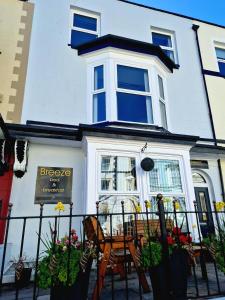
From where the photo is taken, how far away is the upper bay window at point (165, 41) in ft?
27.8

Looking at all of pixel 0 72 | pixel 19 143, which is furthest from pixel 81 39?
pixel 19 143

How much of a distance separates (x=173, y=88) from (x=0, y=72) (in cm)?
526

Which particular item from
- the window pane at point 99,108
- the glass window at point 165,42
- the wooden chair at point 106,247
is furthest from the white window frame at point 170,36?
the wooden chair at point 106,247

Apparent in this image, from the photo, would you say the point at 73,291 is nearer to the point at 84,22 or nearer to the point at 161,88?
the point at 161,88

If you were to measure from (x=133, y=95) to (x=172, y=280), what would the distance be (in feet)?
16.5

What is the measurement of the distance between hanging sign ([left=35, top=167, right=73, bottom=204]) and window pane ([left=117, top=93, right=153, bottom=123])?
214 cm

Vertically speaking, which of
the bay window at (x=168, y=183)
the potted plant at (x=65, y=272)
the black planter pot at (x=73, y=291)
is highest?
the bay window at (x=168, y=183)

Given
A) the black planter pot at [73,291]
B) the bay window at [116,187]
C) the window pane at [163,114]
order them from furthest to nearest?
the window pane at [163,114]
the bay window at [116,187]
the black planter pot at [73,291]

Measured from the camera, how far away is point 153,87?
6.63 m

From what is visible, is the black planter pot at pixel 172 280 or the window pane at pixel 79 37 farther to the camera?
the window pane at pixel 79 37

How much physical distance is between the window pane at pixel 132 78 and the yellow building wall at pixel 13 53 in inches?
107

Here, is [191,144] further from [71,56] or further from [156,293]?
[71,56]

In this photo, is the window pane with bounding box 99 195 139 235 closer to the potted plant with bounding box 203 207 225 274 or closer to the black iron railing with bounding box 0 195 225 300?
the black iron railing with bounding box 0 195 225 300

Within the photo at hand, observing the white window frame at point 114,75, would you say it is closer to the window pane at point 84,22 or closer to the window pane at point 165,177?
the window pane at point 165,177
